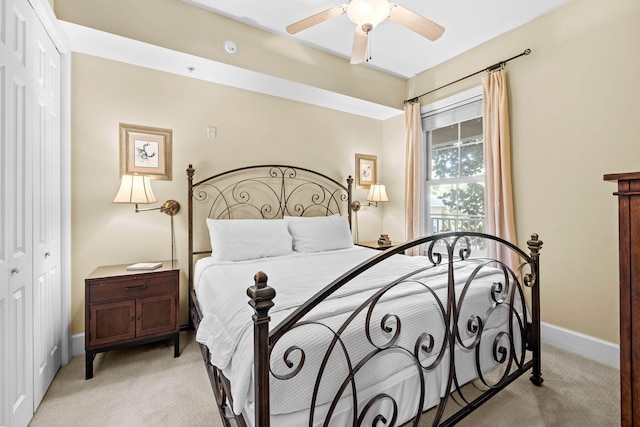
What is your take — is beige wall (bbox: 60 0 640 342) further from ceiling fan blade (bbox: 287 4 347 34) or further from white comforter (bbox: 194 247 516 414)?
white comforter (bbox: 194 247 516 414)

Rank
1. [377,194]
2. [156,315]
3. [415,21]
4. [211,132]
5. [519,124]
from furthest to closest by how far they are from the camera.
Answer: [377,194], [211,132], [519,124], [156,315], [415,21]

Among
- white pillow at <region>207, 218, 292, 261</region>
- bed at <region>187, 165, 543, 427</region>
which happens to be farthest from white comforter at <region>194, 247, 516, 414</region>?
white pillow at <region>207, 218, 292, 261</region>

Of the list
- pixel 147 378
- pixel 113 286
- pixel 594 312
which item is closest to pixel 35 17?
pixel 113 286

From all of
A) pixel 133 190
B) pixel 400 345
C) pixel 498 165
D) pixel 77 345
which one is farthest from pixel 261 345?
pixel 498 165

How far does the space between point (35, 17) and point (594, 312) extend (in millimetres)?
4570

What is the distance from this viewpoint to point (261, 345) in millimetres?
940

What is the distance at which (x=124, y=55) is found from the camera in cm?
259

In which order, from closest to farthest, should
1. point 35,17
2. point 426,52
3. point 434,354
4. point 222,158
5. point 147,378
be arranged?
point 434,354, point 35,17, point 147,378, point 222,158, point 426,52

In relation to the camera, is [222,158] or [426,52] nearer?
[222,158]

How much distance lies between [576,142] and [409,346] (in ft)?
7.94

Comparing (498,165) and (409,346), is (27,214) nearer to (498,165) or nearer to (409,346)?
(409,346)

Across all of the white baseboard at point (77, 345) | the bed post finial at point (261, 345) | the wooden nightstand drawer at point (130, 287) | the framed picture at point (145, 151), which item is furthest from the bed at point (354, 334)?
the white baseboard at point (77, 345)

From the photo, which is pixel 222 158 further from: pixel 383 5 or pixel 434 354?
pixel 434 354

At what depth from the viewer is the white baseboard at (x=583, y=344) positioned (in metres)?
2.27
